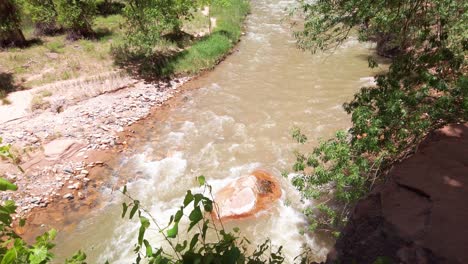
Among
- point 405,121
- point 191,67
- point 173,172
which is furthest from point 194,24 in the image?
point 405,121

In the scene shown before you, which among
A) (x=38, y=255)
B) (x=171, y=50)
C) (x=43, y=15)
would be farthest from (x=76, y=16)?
(x=38, y=255)

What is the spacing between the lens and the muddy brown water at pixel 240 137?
27.5 feet

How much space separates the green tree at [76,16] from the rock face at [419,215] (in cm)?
1876

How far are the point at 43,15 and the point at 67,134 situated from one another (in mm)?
10768

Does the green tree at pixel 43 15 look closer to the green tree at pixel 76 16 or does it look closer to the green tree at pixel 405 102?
the green tree at pixel 76 16

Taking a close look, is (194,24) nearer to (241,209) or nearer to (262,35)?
(262,35)

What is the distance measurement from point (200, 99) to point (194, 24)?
375 inches

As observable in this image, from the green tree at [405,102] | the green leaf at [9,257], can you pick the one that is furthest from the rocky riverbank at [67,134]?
the green leaf at [9,257]

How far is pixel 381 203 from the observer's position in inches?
155

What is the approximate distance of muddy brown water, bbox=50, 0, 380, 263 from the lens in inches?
329

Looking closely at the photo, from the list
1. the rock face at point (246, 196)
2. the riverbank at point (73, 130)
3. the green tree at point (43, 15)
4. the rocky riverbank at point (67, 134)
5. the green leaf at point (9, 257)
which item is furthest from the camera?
the green tree at point (43, 15)

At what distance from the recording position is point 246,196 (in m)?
8.95

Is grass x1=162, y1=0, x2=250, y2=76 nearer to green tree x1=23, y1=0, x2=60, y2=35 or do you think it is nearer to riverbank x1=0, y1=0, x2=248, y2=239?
riverbank x1=0, y1=0, x2=248, y2=239

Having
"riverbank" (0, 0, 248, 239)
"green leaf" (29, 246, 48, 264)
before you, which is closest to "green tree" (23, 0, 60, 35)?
"riverbank" (0, 0, 248, 239)
